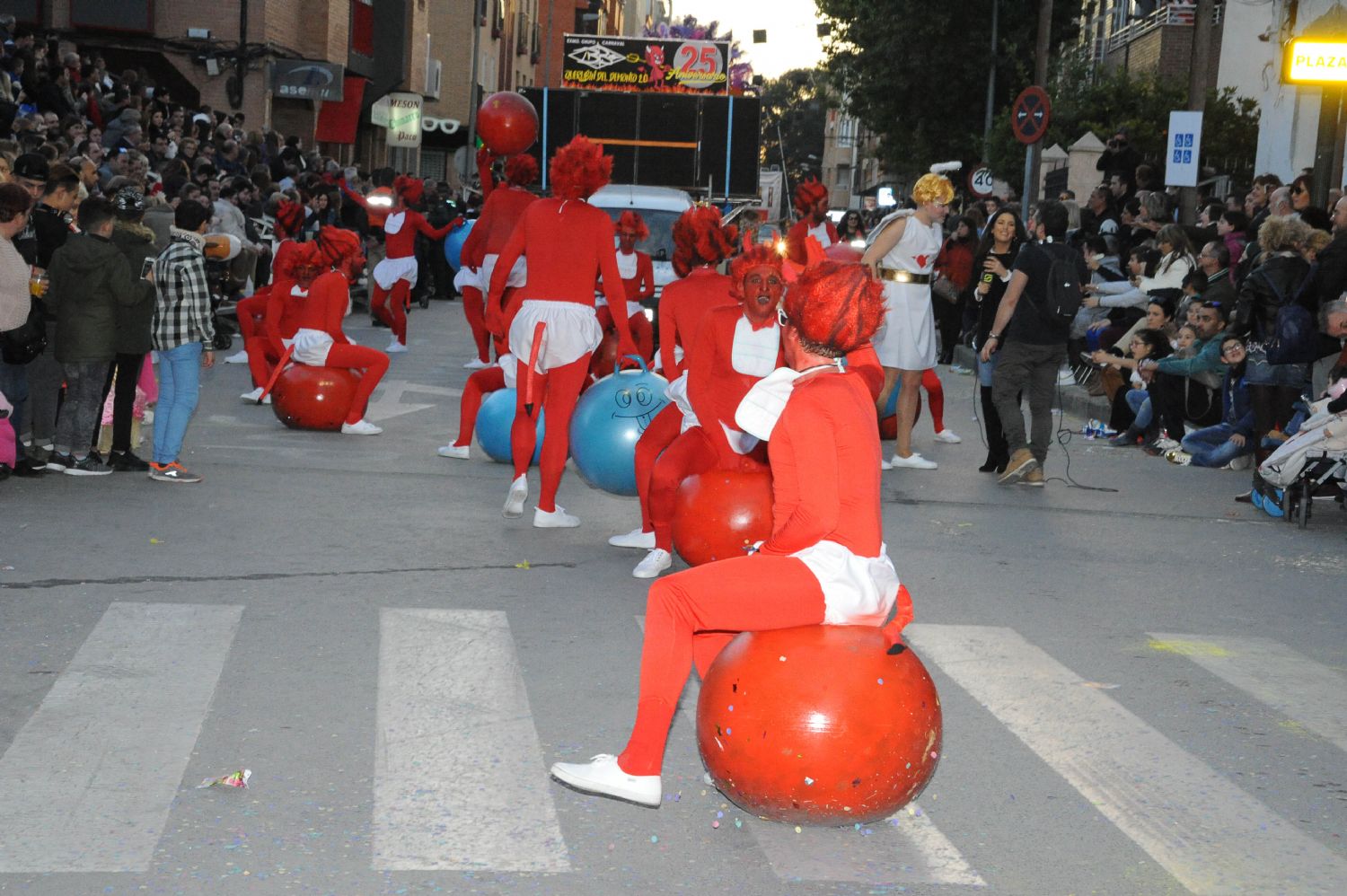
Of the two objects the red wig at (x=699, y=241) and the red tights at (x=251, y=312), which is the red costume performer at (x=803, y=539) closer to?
the red wig at (x=699, y=241)

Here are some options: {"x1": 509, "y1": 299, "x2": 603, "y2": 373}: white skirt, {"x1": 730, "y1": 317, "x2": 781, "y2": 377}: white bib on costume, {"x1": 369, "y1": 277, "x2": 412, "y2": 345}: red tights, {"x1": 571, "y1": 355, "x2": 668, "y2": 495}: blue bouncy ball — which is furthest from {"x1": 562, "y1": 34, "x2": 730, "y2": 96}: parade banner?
{"x1": 730, "y1": 317, "x2": 781, "y2": 377}: white bib on costume

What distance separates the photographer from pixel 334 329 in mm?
13258

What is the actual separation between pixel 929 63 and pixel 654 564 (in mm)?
42491

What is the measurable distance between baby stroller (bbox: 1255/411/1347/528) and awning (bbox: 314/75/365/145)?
32663 mm

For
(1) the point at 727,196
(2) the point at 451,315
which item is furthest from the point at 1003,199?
(2) the point at 451,315

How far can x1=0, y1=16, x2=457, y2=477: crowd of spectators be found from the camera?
10547 millimetres

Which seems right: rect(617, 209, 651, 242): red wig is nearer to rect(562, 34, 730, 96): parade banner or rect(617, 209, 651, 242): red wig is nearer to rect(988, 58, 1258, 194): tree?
rect(562, 34, 730, 96): parade banner

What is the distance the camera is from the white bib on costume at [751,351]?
7922mm

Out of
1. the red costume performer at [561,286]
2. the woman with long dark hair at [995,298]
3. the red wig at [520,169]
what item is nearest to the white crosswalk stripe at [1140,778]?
the red costume performer at [561,286]

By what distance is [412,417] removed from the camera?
14586mm

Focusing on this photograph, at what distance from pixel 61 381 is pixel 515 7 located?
61.9 meters

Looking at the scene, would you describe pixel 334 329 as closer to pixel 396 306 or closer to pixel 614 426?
pixel 614 426

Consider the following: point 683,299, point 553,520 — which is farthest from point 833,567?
point 553,520

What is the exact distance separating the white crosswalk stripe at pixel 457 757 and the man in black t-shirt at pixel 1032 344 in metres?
5.76
